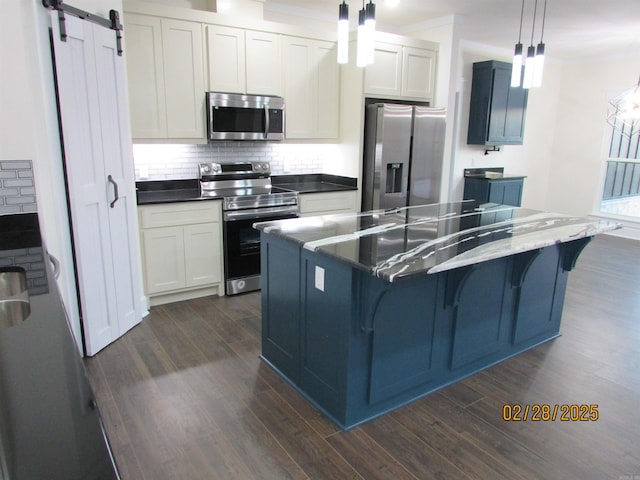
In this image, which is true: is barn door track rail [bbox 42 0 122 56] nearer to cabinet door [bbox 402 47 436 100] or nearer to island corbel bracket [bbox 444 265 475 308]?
island corbel bracket [bbox 444 265 475 308]

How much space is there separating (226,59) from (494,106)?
3.86 metres

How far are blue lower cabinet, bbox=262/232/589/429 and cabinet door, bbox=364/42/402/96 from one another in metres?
2.38

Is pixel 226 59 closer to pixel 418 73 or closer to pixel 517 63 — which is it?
pixel 418 73

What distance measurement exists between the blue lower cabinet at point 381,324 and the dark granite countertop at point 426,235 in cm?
12

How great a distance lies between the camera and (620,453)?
2143 mm

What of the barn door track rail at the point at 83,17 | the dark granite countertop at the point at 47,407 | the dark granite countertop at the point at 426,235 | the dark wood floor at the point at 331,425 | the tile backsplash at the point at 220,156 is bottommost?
the dark wood floor at the point at 331,425

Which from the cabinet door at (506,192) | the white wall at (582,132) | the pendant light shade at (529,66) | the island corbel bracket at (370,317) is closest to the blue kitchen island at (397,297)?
the island corbel bracket at (370,317)

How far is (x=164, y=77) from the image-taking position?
3684 mm

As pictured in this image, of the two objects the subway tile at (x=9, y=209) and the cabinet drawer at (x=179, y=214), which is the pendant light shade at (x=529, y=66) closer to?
the cabinet drawer at (x=179, y=214)

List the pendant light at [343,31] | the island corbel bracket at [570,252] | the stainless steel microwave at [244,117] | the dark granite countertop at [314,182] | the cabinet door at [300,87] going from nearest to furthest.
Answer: the pendant light at [343,31] < the island corbel bracket at [570,252] < the stainless steel microwave at [244,117] < the cabinet door at [300,87] < the dark granite countertop at [314,182]

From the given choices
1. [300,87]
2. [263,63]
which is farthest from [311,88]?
[263,63]

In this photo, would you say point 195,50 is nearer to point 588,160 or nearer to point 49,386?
point 49,386

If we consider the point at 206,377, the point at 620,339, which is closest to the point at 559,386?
the point at 620,339

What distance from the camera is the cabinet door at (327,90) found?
14.6 ft
